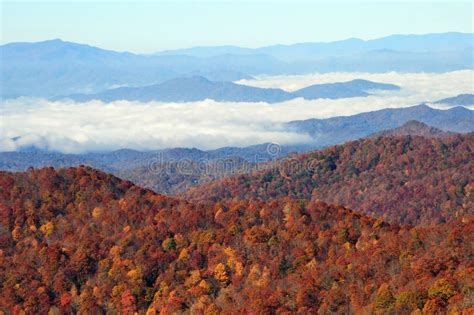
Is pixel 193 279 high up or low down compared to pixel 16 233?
down

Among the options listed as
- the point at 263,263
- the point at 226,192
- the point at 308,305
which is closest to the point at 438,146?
the point at 226,192

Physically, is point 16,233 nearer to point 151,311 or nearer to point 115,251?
point 115,251

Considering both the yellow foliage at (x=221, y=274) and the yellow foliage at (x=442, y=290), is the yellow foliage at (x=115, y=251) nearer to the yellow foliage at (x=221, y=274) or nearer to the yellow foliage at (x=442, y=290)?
the yellow foliage at (x=221, y=274)

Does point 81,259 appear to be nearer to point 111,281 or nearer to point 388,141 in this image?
point 111,281

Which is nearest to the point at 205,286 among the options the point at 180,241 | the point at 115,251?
the point at 180,241

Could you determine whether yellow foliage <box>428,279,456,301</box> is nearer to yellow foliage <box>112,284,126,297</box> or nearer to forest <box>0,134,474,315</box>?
forest <box>0,134,474,315</box>
